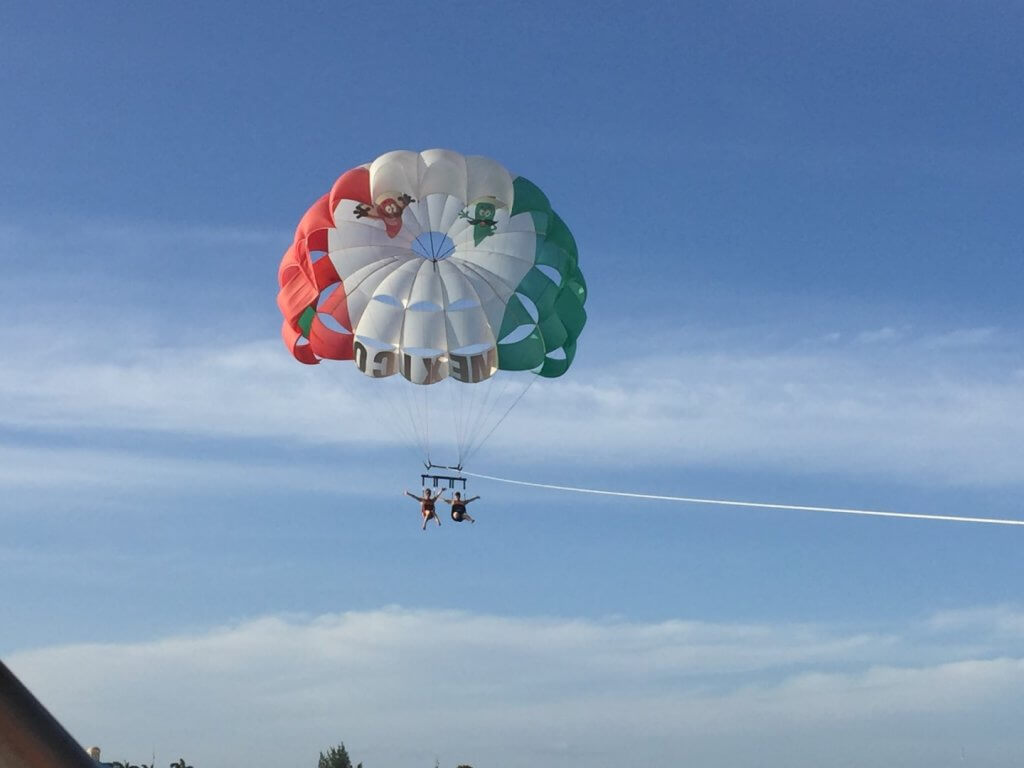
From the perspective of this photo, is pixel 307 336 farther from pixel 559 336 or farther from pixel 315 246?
pixel 559 336

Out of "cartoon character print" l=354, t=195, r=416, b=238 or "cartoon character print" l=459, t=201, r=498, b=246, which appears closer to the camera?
"cartoon character print" l=459, t=201, r=498, b=246

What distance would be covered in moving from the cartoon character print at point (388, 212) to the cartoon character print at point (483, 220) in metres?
1.50

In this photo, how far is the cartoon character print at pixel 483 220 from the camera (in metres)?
26.9

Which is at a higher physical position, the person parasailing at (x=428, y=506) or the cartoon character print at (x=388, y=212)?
the cartoon character print at (x=388, y=212)

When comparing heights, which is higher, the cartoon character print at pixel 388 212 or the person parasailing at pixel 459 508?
the cartoon character print at pixel 388 212

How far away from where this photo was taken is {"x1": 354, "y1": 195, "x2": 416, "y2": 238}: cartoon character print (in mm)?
27031

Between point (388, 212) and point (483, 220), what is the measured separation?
202cm

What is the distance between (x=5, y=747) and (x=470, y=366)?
85.4 feet

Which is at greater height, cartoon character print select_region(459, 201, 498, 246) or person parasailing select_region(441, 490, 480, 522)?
cartoon character print select_region(459, 201, 498, 246)

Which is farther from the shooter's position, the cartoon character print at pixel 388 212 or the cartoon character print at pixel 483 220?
the cartoon character print at pixel 388 212

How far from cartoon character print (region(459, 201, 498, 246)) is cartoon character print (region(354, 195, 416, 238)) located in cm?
150

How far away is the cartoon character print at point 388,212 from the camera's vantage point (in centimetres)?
2703

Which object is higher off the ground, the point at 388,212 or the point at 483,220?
the point at 388,212

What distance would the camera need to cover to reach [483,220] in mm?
27047
